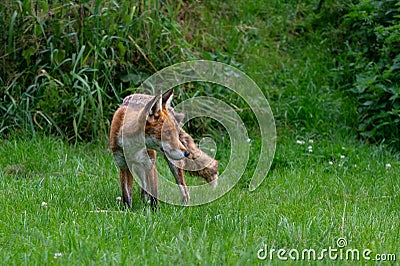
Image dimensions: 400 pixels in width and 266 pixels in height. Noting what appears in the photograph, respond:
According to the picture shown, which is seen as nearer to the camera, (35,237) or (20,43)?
(35,237)

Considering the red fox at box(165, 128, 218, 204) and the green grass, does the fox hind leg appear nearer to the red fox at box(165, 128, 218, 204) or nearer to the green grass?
the green grass

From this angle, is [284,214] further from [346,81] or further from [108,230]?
[346,81]

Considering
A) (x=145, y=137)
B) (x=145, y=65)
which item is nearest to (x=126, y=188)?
(x=145, y=137)

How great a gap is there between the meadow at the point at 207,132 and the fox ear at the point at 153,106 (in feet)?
2.59

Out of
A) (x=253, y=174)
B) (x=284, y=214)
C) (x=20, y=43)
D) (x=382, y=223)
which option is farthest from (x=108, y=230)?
(x=20, y=43)

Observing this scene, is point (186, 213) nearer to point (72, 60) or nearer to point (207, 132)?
point (207, 132)

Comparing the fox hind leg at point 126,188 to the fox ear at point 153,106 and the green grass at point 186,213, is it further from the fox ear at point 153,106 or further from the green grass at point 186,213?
the fox ear at point 153,106

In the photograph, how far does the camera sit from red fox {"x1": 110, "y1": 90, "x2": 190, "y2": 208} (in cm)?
517

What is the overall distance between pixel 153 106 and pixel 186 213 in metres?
0.88

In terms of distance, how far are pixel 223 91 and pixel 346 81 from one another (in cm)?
207

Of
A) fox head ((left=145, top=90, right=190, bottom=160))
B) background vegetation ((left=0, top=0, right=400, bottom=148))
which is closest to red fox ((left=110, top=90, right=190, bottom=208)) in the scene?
fox head ((left=145, top=90, right=190, bottom=160))

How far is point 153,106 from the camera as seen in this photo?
→ 5.09 m

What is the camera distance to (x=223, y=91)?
9.27 m

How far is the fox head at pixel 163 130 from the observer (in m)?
5.15
